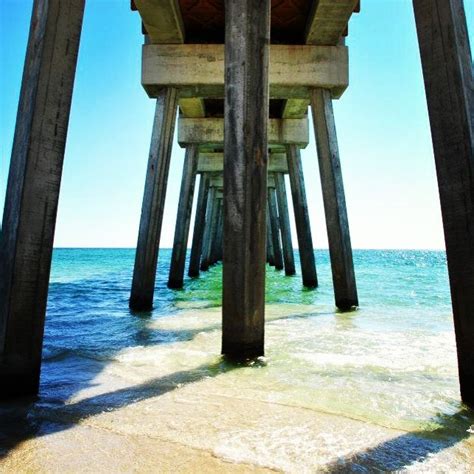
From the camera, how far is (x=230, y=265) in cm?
304

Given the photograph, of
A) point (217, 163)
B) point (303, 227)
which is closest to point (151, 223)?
point (303, 227)

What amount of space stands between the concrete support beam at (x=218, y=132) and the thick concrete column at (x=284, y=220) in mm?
3724

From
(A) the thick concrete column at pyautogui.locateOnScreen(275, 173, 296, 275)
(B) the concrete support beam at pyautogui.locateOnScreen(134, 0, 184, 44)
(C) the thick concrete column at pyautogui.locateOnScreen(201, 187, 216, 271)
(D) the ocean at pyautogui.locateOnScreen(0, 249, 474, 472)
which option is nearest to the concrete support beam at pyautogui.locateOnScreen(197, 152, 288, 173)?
(A) the thick concrete column at pyautogui.locateOnScreen(275, 173, 296, 275)

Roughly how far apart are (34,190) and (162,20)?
593cm

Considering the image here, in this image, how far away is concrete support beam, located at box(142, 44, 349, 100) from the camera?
749cm

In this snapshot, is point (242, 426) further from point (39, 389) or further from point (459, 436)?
point (39, 389)

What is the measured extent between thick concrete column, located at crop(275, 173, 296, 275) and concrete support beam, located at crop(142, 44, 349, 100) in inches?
295

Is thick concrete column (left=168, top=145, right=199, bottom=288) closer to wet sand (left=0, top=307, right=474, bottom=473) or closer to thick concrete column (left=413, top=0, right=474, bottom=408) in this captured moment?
wet sand (left=0, top=307, right=474, bottom=473)

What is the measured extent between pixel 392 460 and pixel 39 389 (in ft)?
6.79

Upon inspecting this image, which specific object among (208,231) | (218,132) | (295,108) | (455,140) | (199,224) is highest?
(295,108)

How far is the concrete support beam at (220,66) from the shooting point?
7.49 meters

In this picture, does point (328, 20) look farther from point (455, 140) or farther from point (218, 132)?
point (455, 140)

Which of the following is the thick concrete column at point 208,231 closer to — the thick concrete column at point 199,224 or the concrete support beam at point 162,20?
A: the thick concrete column at point 199,224

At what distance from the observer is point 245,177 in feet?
9.92
